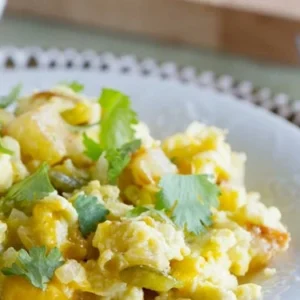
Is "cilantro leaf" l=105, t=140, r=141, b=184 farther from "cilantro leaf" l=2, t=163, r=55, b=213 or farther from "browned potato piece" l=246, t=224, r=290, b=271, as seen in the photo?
"browned potato piece" l=246, t=224, r=290, b=271

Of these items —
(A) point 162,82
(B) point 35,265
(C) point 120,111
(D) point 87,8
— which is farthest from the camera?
(D) point 87,8

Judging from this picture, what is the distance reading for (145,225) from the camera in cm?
151

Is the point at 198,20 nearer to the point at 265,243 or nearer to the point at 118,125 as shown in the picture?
the point at 118,125

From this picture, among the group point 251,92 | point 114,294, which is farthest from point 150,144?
point 251,92

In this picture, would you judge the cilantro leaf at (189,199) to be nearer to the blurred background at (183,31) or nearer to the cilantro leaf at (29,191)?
the cilantro leaf at (29,191)

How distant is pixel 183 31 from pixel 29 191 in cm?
198

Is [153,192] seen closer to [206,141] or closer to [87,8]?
[206,141]

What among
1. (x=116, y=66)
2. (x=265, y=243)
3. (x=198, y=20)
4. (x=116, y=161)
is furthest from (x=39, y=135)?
(x=198, y=20)

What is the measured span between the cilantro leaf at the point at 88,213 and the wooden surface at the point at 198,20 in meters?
1.79

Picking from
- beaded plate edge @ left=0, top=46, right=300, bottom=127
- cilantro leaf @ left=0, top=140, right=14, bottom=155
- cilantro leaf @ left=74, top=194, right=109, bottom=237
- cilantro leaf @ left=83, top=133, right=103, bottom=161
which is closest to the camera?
cilantro leaf @ left=74, top=194, right=109, bottom=237

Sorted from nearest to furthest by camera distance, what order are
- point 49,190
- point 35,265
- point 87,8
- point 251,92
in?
1. point 35,265
2. point 49,190
3. point 251,92
4. point 87,8

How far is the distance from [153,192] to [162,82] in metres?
0.84

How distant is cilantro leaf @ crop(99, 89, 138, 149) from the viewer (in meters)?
1.87

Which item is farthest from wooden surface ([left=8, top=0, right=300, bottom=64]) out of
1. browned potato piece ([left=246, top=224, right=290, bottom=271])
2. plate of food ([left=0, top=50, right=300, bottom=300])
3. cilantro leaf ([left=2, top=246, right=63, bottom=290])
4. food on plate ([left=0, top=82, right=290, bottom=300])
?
cilantro leaf ([left=2, top=246, right=63, bottom=290])
